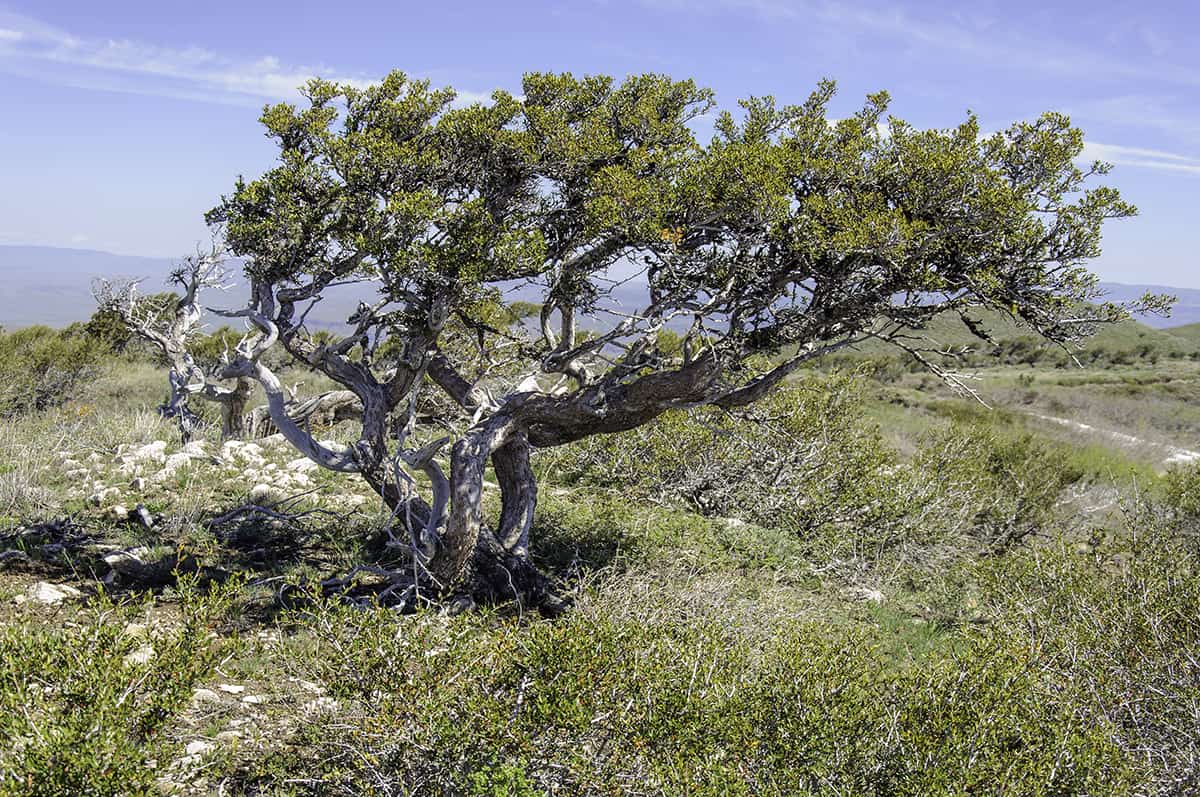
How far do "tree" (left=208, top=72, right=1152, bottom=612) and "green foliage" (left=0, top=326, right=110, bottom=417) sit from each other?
10.4 m

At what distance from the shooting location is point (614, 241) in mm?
5957

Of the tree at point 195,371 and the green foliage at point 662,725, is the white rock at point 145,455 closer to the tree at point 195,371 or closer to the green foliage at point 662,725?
the tree at point 195,371

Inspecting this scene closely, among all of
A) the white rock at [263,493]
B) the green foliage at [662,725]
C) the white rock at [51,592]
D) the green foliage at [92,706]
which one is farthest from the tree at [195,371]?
the green foliage at [662,725]

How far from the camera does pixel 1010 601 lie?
230 inches

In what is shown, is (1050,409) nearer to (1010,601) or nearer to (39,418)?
(1010,601)

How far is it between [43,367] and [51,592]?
10.8 meters

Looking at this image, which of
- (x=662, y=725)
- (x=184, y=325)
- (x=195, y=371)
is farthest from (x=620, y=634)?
(x=184, y=325)

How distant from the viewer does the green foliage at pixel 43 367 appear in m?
13.7

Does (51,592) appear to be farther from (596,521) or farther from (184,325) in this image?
(596,521)

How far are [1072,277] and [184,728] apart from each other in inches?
243

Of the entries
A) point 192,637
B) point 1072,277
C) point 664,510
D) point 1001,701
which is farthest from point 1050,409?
point 192,637

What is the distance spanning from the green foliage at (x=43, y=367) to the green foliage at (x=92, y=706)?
12.3m

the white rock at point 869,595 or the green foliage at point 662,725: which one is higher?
the green foliage at point 662,725

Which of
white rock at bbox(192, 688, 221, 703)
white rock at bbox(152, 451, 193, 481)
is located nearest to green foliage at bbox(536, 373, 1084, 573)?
white rock at bbox(152, 451, 193, 481)
